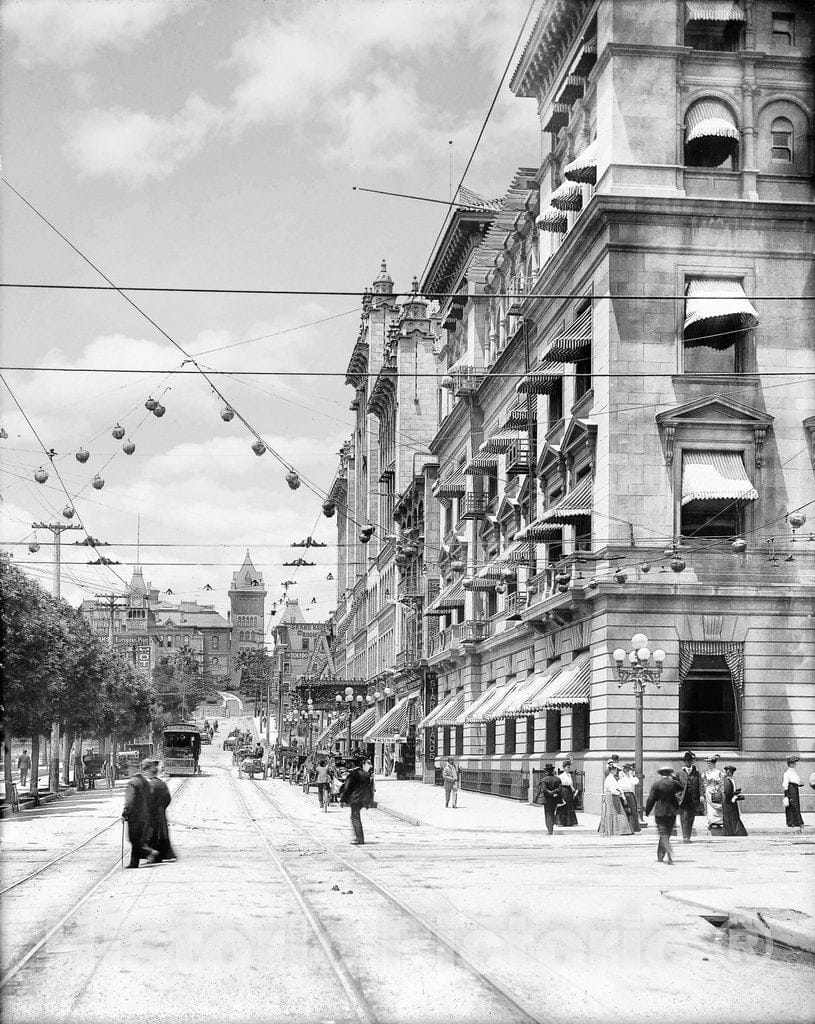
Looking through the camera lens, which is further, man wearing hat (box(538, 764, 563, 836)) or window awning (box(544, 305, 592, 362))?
Result: window awning (box(544, 305, 592, 362))

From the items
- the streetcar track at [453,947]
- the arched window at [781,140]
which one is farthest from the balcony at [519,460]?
the streetcar track at [453,947]

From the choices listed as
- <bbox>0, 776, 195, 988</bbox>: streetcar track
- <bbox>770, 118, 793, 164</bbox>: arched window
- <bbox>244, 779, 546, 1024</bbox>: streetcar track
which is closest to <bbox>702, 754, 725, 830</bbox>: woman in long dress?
<bbox>244, 779, 546, 1024</bbox>: streetcar track

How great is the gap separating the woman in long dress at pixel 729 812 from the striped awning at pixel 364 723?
6448 cm

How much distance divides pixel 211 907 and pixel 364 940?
335cm

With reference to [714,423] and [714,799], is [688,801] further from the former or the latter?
[714,423]

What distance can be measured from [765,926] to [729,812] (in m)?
15.8

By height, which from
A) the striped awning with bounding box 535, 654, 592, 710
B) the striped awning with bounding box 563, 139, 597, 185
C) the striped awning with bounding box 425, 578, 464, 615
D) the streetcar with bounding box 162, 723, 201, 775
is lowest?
the streetcar with bounding box 162, 723, 201, 775

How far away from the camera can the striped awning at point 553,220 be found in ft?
142

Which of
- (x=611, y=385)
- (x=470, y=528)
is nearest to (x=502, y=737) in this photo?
A: (x=470, y=528)

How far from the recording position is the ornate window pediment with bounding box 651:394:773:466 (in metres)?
37.5

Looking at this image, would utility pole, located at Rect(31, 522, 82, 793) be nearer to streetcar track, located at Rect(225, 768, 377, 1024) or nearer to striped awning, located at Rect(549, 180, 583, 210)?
striped awning, located at Rect(549, 180, 583, 210)

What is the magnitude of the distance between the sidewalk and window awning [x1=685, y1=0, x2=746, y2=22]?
2200cm

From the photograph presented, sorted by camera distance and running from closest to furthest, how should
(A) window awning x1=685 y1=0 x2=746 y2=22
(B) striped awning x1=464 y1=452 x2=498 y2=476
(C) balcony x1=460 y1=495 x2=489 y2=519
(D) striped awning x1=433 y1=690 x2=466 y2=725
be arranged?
(A) window awning x1=685 y1=0 x2=746 y2=22
(B) striped awning x1=464 y1=452 x2=498 y2=476
(C) balcony x1=460 y1=495 x2=489 y2=519
(D) striped awning x1=433 y1=690 x2=466 y2=725

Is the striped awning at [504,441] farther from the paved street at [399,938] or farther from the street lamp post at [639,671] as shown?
the paved street at [399,938]
